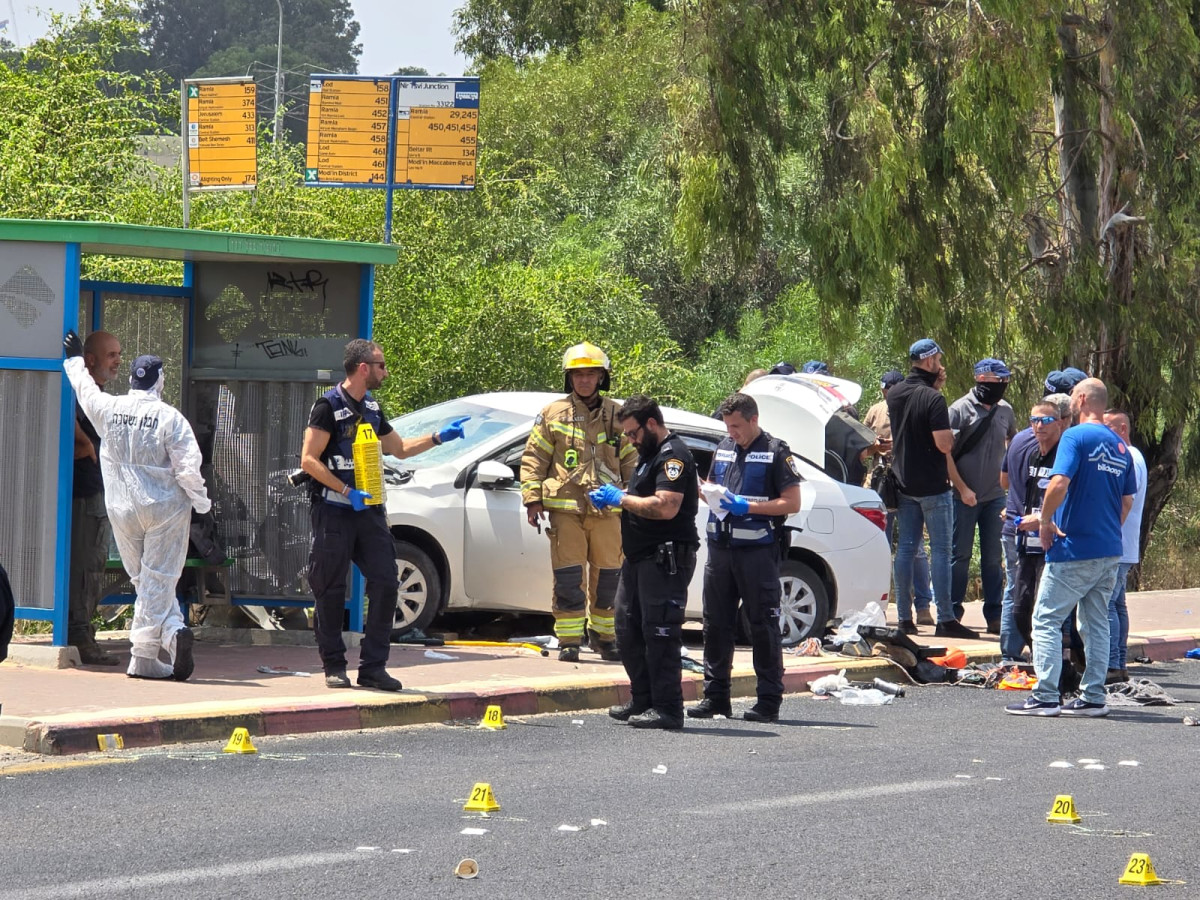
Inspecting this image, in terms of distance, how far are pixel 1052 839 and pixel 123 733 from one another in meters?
4.30

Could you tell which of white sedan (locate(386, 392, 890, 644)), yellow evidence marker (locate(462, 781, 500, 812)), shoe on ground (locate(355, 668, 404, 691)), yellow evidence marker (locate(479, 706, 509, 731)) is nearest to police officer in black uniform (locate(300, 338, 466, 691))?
shoe on ground (locate(355, 668, 404, 691))

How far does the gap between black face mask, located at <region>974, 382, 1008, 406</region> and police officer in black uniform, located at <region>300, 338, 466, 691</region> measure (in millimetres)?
5168

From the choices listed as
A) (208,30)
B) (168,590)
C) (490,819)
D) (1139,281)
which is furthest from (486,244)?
(208,30)

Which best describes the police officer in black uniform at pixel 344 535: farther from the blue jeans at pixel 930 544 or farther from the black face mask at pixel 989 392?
the black face mask at pixel 989 392

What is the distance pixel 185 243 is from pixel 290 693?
2.82 metres

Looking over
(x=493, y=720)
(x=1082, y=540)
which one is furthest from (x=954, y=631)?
(x=493, y=720)

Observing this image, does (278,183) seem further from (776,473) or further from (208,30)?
(208,30)

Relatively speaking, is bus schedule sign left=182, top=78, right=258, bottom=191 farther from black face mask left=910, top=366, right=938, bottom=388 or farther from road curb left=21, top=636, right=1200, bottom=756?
road curb left=21, top=636, right=1200, bottom=756

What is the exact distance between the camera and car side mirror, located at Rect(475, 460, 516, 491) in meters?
11.6

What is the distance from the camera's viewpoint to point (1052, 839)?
6.68 m

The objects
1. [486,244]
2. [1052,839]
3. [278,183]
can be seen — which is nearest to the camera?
[1052,839]

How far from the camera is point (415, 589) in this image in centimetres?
1157

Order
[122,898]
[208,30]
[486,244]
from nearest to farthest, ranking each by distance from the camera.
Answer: [122,898] → [486,244] → [208,30]

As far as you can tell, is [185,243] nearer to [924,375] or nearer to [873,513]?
[873,513]
